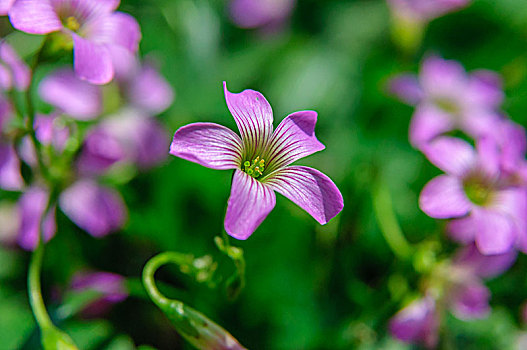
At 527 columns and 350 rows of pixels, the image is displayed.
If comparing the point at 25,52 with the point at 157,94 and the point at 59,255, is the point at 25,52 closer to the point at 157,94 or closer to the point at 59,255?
the point at 157,94

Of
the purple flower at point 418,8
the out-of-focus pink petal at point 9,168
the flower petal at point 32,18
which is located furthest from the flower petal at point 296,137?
the purple flower at point 418,8

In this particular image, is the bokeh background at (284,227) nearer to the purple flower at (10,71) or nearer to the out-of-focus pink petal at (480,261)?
the out-of-focus pink petal at (480,261)

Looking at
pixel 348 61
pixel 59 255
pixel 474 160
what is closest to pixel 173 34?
pixel 348 61

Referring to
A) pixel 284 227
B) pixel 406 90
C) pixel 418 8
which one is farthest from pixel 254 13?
pixel 284 227

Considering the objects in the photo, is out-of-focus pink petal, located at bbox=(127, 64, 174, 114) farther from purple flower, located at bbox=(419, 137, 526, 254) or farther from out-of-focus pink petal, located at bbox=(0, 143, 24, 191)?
purple flower, located at bbox=(419, 137, 526, 254)

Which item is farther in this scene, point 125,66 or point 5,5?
point 125,66

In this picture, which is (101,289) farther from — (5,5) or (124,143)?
(5,5)
